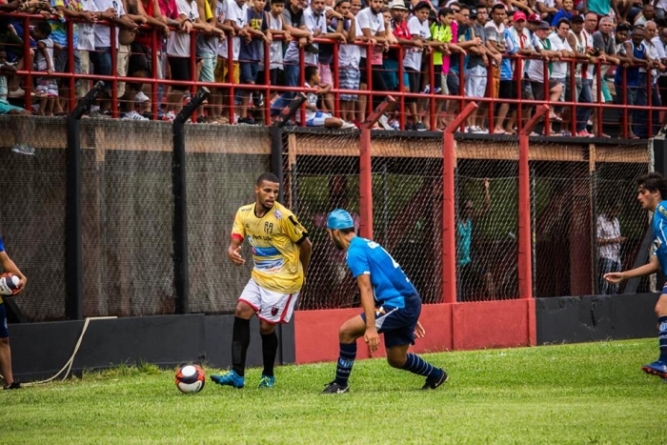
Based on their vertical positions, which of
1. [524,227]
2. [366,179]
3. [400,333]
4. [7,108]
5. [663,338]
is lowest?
[663,338]

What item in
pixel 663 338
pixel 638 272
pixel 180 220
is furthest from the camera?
pixel 180 220

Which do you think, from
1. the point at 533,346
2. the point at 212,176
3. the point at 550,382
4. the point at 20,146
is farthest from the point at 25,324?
the point at 533,346

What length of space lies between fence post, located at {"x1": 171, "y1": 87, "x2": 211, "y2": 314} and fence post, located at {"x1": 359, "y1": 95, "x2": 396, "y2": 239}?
288 centimetres

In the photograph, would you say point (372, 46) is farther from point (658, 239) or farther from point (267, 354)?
point (267, 354)

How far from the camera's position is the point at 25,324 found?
15.5 meters

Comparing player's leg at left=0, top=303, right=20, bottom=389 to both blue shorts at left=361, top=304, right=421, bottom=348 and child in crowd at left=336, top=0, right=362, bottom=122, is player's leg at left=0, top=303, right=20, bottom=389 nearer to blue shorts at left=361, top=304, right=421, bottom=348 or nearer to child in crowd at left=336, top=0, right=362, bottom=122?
blue shorts at left=361, top=304, right=421, bottom=348

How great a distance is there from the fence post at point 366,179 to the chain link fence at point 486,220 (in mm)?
1802

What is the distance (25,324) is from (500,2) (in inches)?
421

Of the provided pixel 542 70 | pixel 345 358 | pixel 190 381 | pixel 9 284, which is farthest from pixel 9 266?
pixel 542 70

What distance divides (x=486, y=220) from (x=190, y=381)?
9.09 m

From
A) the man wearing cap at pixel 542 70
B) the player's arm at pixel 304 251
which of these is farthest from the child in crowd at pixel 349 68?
the player's arm at pixel 304 251

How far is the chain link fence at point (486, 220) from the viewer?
20547 millimetres

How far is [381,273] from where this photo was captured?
40.8ft

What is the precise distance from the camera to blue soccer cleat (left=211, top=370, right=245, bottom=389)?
1302 cm
